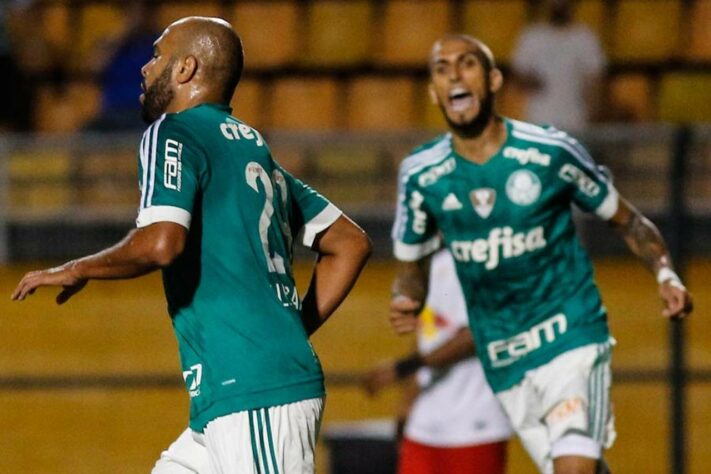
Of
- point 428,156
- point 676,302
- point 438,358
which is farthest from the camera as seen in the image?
point 438,358

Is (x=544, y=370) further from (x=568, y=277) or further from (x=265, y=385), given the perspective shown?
(x=265, y=385)

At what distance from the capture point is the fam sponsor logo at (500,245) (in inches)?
256

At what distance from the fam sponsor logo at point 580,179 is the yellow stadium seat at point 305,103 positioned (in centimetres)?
495

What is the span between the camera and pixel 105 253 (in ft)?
14.4

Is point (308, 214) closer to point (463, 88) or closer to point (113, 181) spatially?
point (463, 88)

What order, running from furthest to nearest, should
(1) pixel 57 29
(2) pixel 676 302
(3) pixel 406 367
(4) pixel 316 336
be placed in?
1. (1) pixel 57 29
2. (4) pixel 316 336
3. (3) pixel 406 367
4. (2) pixel 676 302

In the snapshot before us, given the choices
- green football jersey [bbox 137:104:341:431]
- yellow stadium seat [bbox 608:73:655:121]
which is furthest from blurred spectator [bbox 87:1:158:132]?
green football jersey [bbox 137:104:341:431]

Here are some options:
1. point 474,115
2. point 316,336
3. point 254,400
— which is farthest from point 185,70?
Result: point 316,336

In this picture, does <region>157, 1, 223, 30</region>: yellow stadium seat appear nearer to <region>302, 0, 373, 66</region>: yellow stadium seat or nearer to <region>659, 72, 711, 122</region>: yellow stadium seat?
<region>302, 0, 373, 66</region>: yellow stadium seat

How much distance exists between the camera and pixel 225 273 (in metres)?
4.59

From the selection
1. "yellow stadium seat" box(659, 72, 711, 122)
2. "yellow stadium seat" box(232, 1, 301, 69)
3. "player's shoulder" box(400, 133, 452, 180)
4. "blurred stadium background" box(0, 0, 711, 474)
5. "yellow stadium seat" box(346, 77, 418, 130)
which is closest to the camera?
"player's shoulder" box(400, 133, 452, 180)

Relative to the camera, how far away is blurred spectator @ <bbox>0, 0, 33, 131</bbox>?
11344 mm

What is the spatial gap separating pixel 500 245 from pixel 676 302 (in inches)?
30.8

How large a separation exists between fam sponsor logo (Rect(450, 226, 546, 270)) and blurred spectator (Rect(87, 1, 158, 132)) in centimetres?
440
